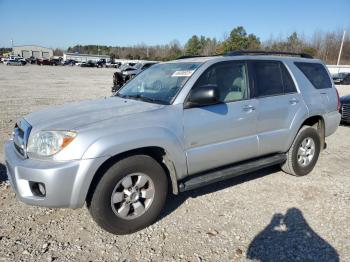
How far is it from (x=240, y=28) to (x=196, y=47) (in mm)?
21753

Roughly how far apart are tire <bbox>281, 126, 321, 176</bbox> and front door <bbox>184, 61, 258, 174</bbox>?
3.03ft

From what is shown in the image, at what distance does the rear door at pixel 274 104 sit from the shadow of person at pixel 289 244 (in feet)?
3.71

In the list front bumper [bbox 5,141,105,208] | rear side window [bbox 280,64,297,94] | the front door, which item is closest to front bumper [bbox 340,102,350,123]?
rear side window [bbox 280,64,297,94]

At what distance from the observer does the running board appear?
3.60m

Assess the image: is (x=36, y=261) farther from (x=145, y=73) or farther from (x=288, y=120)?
(x=288, y=120)

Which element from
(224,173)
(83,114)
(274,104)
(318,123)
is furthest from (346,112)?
(83,114)

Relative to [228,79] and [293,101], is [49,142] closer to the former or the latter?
[228,79]

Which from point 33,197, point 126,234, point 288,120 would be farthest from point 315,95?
point 33,197

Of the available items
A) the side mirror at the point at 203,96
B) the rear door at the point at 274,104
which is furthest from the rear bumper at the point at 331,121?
the side mirror at the point at 203,96

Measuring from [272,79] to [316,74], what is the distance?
3.95 ft

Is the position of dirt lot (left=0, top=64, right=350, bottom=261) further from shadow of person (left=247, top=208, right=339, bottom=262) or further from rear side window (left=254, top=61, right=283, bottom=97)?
rear side window (left=254, top=61, right=283, bottom=97)

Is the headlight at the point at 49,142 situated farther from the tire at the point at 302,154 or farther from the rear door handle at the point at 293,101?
the tire at the point at 302,154

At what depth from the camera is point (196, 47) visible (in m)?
93.8

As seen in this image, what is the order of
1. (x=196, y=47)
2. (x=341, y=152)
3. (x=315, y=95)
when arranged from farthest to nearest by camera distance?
(x=196, y=47) < (x=341, y=152) < (x=315, y=95)
